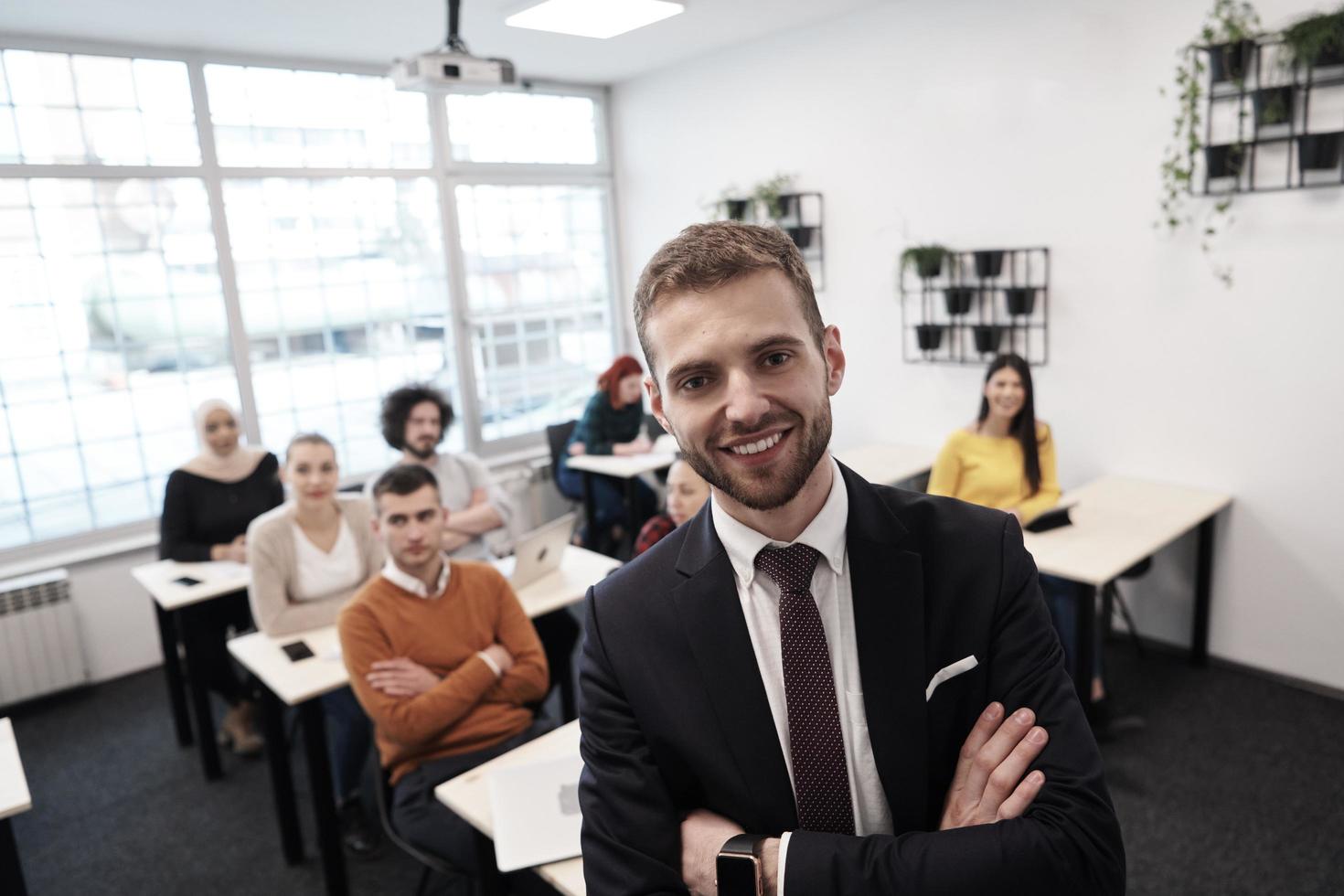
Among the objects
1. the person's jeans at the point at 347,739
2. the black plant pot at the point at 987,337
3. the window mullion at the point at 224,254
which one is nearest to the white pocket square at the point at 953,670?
the person's jeans at the point at 347,739

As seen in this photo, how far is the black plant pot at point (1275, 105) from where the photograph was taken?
336 cm

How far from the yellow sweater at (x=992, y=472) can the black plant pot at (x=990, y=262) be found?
939 millimetres

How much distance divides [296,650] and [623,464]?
256 cm

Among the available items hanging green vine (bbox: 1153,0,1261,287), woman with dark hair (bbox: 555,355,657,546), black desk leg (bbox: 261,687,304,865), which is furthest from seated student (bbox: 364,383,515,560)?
hanging green vine (bbox: 1153,0,1261,287)

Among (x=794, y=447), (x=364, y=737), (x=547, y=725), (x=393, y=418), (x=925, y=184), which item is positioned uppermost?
(x=925, y=184)

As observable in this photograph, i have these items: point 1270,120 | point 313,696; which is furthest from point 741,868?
point 1270,120

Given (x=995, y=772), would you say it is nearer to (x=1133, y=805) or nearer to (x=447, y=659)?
(x=447, y=659)

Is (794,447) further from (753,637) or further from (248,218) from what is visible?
(248,218)

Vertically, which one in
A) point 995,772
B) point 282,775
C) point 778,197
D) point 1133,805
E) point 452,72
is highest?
point 452,72

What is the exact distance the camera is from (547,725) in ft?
8.41

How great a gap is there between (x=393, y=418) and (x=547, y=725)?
178 centimetres

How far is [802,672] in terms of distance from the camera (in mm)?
1174

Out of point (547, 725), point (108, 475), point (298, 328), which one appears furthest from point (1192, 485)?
point (108, 475)

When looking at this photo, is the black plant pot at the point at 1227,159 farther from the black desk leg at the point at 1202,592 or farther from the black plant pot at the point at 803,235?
the black plant pot at the point at 803,235
